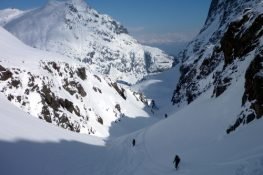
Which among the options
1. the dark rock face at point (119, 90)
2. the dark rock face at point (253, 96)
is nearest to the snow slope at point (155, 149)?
the dark rock face at point (253, 96)

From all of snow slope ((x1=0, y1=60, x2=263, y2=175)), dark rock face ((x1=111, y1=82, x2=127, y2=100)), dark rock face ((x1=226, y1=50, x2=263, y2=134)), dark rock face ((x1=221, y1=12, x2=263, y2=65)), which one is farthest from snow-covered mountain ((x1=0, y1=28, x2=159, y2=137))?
dark rock face ((x1=226, y1=50, x2=263, y2=134))

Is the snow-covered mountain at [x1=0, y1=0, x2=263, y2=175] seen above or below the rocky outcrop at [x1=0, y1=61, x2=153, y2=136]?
below

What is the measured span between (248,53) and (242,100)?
8398mm

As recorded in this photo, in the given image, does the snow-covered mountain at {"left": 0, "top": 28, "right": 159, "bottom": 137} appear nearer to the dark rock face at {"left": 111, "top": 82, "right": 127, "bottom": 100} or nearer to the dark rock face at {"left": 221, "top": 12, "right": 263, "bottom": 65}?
the dark rock face at {"left": 111, "top": 82, "right": 127, "bottom": 100}

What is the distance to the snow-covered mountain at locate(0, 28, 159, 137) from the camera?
53.0 meters

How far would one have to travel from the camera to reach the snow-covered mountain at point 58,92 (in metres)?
53.0

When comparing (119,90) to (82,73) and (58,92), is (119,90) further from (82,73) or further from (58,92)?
(58,92)

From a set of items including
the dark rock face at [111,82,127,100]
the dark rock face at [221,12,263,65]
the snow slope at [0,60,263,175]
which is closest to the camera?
the snow slope at [0,60,263,175]

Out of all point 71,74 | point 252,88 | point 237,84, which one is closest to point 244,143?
point 252,88

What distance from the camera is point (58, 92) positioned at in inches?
2404

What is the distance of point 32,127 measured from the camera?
36719mm

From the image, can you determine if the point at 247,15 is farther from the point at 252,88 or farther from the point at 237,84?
the point at 252,88

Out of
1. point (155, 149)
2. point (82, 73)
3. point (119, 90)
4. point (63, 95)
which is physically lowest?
point (155, 149)

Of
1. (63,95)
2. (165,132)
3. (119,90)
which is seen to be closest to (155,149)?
(165,132)
